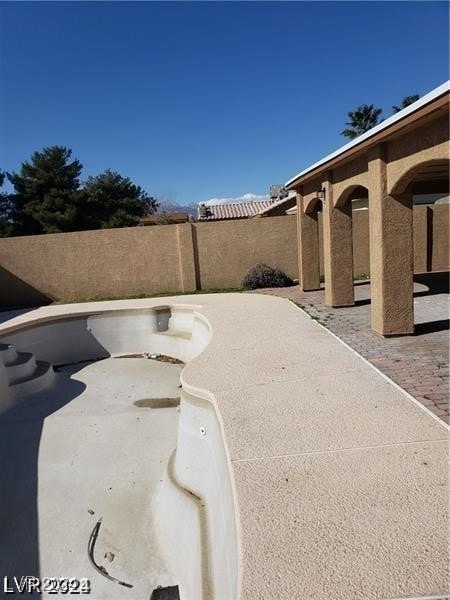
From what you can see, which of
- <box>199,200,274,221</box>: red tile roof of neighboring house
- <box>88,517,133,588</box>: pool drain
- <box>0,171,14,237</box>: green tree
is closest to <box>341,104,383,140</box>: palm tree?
<box>199,200,274,221</box>: red tile roof of neighboring house

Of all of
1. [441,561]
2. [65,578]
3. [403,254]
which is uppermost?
[403,254]

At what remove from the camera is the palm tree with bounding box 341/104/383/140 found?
4962 cm

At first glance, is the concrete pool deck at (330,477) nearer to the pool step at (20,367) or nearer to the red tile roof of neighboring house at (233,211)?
the pool step at (20,367)

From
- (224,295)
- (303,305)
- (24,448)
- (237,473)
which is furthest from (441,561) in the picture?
(224,295)

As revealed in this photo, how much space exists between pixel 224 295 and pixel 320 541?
40.5 feet

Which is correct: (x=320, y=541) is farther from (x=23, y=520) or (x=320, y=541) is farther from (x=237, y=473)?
(x=23, y=520)

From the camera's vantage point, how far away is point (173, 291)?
1734cm

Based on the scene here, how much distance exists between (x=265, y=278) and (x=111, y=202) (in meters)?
26.7

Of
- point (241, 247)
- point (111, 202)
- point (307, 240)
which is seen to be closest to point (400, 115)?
point (307, 240)

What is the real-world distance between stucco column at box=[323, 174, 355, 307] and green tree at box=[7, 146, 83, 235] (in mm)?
27341

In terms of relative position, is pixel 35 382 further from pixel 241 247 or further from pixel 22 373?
pixel 241 247

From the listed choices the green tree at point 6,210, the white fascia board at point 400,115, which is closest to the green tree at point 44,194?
the green tree at point 6,210

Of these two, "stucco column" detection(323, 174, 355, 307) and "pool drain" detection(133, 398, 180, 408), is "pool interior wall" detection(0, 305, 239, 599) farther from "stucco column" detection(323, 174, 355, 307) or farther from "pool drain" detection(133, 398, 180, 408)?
"stucco column" detection(323, 174, 355, 307)

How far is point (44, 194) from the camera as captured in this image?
1366 inches
